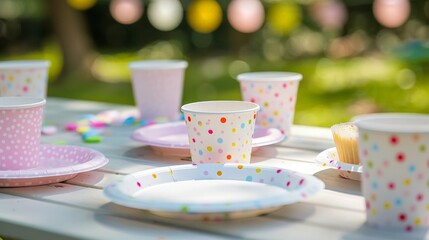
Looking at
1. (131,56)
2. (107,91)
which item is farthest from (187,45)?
(107,91)

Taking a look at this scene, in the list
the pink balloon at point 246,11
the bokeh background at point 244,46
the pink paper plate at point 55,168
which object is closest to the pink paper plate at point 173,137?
the pink paper plate at point 55,168

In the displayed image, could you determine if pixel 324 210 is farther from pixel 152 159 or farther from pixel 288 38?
pixel 288 38

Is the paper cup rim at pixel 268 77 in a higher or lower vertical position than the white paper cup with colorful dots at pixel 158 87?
higher

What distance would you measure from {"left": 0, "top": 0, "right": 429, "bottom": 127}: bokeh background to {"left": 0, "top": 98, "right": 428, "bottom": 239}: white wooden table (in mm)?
3142

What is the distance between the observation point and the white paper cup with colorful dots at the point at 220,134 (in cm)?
130

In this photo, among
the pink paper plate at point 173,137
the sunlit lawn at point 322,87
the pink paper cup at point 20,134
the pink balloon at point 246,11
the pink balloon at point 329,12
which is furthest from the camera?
the pink balloon at point 329,12

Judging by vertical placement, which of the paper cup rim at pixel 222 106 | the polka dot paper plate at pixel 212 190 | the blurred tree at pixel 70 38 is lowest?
the blurred tree at pixel 70 38

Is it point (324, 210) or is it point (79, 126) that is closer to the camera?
point (324, 210)

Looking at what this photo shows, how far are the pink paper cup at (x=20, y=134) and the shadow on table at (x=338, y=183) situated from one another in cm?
54

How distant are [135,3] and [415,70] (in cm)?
244

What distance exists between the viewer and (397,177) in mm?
1002

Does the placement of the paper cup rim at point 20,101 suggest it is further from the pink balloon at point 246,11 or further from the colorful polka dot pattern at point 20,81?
the pink balloon at point 246,11

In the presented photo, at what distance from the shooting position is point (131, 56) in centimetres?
884

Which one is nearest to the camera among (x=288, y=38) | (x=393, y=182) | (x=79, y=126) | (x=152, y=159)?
(x=393, y=182)
